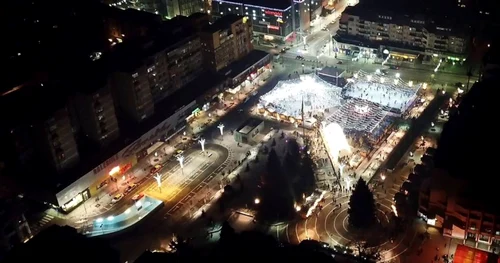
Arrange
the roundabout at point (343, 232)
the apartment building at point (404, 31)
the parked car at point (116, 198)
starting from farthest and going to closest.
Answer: the apartment building at point (404, 31), the parked car at point (116, 198), the roundabout at point (343, 232)


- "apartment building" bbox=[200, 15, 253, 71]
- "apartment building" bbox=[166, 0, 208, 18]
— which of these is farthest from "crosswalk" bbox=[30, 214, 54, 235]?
"apartment building" bbox=[166, 0, 208, 18]

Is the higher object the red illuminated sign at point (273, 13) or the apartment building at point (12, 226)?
the red illuminated sign at point (273, 13)

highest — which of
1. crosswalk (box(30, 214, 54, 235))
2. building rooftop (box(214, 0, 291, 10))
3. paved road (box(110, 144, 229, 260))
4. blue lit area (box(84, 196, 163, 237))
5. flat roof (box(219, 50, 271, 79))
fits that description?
building rooftop (box(214, 0, 291, 10))

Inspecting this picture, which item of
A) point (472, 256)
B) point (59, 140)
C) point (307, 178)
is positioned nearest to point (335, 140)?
point (307, 178)

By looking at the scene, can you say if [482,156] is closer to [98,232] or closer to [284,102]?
[284,102]

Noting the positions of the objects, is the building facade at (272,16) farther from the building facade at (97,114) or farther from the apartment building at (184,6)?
the building facade at (97,114)

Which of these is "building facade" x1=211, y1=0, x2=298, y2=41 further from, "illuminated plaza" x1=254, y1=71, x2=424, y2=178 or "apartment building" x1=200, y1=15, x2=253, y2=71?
"illuminated plaza" x1=254, y1=71, x2=424, y2=178

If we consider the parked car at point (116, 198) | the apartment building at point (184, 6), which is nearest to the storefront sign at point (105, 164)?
the parked car at point (116, 198)
